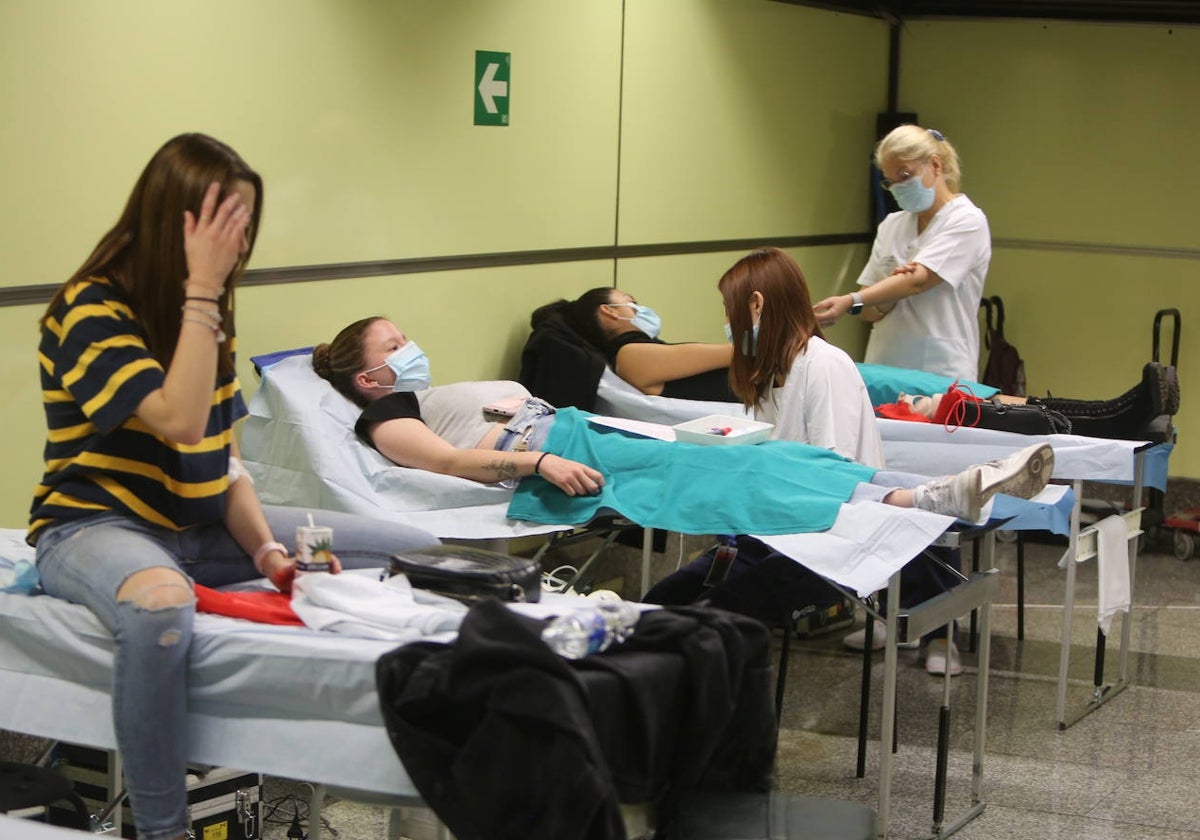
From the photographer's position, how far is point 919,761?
3.44 meters

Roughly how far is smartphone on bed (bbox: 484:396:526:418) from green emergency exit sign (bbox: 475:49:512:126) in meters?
0.90

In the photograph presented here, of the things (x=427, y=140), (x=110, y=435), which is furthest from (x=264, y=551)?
(x=427, y=140)

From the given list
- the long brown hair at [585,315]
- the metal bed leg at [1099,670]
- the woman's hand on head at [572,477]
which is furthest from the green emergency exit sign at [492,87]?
the metal bed leg at [1099,670]

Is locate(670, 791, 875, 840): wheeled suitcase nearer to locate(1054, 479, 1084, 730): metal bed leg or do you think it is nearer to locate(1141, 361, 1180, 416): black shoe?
locate(1054, 479, 1084, 730): metal bed leg

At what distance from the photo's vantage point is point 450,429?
3.59m

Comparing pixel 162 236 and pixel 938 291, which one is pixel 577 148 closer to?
pixel 938 291

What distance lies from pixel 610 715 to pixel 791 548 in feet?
3.53

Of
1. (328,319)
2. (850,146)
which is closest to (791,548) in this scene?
(328,319)

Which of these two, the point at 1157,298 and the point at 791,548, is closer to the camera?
the point at 791,548

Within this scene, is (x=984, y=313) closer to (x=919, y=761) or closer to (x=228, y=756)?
(x=919, y=761)

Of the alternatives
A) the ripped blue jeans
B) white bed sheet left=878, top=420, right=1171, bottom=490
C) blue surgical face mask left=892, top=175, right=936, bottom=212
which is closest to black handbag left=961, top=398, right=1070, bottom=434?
white bed sheet left=878, top=420, right=1171, bottom=490

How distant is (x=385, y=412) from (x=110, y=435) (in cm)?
120

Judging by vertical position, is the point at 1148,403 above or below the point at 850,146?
below

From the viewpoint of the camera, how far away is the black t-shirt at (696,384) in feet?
14.1
